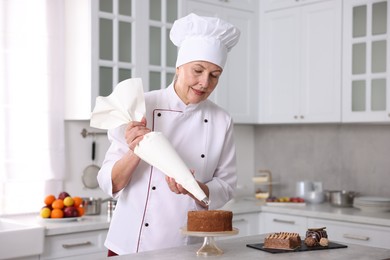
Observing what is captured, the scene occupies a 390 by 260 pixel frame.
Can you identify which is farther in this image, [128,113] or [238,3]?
[238,3]

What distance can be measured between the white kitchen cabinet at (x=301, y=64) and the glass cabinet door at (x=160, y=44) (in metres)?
0.91

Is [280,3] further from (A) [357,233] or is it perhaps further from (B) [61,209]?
(B) [61,209]

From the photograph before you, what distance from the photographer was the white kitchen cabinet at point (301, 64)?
450 cm

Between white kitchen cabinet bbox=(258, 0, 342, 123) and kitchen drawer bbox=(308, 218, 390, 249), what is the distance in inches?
29.6

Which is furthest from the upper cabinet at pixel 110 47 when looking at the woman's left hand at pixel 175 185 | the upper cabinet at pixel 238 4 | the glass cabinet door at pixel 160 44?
the woman's left hand at pixel 175 185

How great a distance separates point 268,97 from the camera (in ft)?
16.3

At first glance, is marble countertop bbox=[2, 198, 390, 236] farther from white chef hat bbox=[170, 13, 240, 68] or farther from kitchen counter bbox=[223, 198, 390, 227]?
white chef hat bbox=[170, 13, 240, 68]

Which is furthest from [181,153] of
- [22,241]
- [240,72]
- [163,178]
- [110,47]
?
[240,72]

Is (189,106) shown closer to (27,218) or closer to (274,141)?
(27,218)

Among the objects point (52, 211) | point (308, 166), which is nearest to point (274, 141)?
point (308, 166)

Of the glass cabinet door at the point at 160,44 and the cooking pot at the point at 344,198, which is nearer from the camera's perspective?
the glass cabinet door at the point at 160,44

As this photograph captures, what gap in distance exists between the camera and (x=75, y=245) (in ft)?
11.8

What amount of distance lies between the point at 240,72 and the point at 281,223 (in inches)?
46.8

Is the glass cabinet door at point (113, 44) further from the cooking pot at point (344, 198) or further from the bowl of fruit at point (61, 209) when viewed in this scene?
the cooking pot at point (344, 198)
